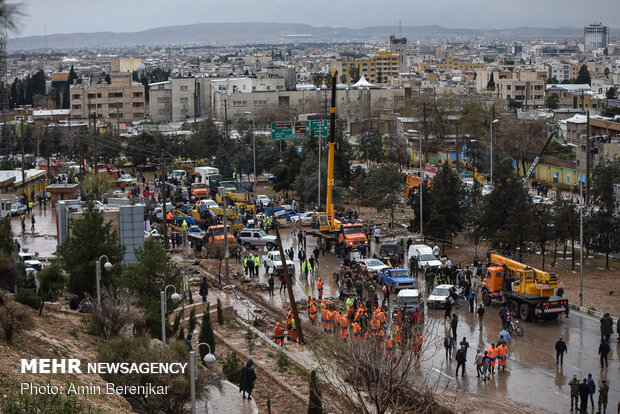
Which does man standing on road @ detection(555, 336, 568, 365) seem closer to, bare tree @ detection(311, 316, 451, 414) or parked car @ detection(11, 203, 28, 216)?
bare tree @ detection(311, 316, 451, 414)

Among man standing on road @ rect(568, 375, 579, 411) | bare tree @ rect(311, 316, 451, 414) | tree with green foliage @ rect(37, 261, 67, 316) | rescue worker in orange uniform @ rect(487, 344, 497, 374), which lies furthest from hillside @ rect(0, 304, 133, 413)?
man standing on road @ rect(568, 375, 579, 411)

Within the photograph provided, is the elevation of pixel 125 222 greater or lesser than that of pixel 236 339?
greater

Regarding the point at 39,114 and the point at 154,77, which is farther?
the point at 154,77

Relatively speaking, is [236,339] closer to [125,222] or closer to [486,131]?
[125,222]

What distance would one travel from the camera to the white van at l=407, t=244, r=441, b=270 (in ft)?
104

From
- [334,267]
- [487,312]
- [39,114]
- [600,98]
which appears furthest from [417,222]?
[39,114]

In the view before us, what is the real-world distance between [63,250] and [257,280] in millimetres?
8217

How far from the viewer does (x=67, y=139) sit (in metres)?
76.0

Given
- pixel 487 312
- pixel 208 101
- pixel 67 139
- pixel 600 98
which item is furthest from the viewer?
pixel 208 101

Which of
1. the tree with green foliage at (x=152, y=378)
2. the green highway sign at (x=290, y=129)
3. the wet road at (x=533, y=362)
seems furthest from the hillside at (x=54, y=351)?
the green highway sign at (x=290, y=129)

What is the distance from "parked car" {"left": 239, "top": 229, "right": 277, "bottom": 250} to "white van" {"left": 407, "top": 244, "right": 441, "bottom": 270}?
6.65m

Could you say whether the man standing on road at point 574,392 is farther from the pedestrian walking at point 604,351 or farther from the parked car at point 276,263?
the parked car at point 276,263

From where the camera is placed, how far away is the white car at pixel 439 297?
27.1 meters

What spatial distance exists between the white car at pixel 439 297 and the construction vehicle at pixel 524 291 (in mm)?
1153
